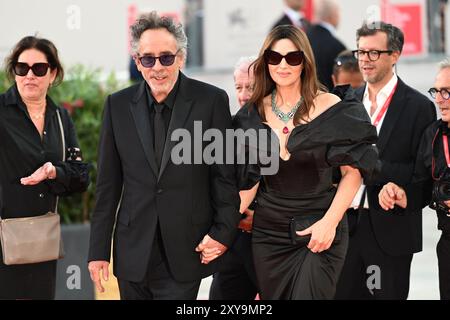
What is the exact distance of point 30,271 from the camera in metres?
5.70

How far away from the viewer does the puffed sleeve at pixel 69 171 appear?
18.6 feet

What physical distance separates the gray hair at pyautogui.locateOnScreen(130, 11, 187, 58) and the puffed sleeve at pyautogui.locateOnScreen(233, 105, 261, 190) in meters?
0.49

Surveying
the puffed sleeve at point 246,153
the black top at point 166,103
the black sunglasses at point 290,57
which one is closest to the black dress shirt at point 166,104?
the black top at point 166,103

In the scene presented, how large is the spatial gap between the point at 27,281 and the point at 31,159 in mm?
725

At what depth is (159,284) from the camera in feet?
16.4

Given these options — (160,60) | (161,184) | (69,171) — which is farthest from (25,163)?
(160,60)

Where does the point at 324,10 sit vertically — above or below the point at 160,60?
above

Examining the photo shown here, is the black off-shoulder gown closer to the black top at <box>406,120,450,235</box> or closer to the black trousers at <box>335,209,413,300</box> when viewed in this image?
the black top at <box>406,120,450,235</box>

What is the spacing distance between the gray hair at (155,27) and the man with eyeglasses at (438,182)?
1.56m

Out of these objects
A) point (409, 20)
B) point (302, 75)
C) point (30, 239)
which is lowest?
point (30, 239)

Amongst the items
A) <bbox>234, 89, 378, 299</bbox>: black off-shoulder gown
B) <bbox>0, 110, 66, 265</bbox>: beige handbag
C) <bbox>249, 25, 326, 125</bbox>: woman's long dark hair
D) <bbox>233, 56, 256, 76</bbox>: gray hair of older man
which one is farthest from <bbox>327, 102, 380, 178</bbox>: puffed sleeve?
<bbox>0, 110, 66, 265</bbox>: beige handbag

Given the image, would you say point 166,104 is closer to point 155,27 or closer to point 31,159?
point 155,27

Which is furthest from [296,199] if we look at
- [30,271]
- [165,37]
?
[30,271]
